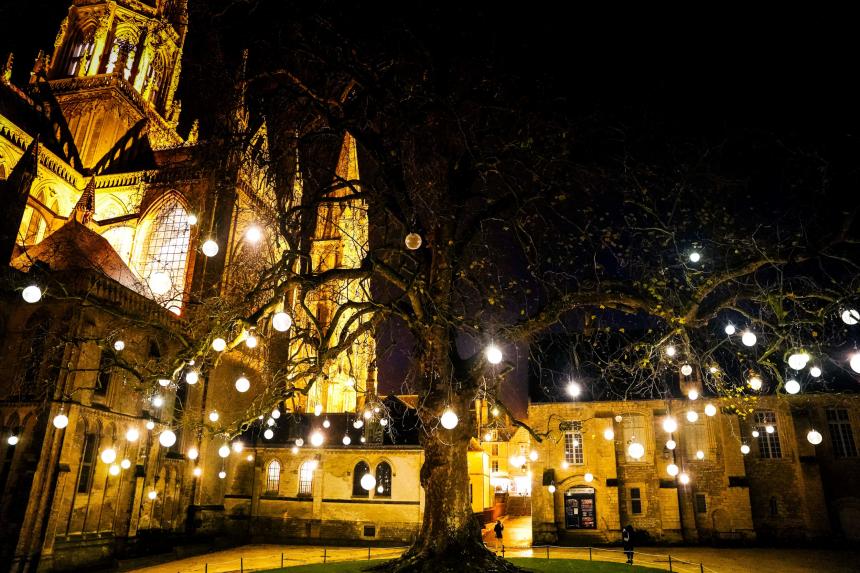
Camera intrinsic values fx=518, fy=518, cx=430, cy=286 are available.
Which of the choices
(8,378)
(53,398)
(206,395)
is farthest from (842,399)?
(8,378)

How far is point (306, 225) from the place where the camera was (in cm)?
1171

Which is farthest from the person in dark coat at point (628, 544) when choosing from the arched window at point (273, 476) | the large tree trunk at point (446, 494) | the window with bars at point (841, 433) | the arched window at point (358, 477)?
the arched window at point (273, 476)

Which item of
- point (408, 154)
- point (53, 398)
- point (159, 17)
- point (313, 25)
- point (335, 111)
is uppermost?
point (159, 17)

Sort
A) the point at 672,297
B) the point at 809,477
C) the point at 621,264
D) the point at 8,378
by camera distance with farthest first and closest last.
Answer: the point at 809,477 → the point at 8,378 → the point at 621,264 → the point at 672,297

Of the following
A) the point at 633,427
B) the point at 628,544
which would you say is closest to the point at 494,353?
the point at 628,544

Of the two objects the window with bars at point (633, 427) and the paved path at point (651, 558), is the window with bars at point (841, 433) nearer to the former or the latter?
the paved path at point (651, 558)

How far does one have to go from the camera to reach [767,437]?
2775 centimetres

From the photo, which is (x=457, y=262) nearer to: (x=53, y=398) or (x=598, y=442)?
(x=53, y=398)

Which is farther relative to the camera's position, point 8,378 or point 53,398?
point 8,378

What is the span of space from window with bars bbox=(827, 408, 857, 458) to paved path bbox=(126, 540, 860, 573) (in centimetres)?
568

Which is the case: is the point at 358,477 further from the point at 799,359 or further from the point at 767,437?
the point at 799,359

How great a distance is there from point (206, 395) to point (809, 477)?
104 ft

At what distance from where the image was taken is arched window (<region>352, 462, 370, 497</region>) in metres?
28.4

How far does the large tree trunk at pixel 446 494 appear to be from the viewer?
985cm
